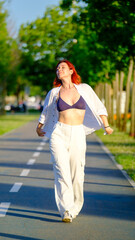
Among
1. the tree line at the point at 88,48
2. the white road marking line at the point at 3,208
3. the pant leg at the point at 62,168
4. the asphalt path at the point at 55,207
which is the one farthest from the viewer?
the tree line at the point at 88,48

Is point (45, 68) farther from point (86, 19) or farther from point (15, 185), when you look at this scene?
point (15, 185)

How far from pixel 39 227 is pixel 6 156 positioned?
28.3 ft

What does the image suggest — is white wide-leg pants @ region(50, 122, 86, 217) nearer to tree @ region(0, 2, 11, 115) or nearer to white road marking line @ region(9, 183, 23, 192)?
white road marking line @ region(9, 183, 23, 192)

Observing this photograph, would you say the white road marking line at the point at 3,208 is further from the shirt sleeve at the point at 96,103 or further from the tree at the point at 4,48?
the tree at the point at 4,48

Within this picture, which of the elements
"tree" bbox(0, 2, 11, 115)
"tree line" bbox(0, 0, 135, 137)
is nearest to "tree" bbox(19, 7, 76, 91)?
"tree line" bbox(0, 0, 135, 137)

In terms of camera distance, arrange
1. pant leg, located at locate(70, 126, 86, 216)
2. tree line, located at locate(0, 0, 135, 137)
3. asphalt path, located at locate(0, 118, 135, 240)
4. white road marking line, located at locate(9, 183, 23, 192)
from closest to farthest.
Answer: asphalt path, located at locate(0, 118, 135, 240) → pant leg, located at locate(70, 126, 86, 216) → white road marking line, located at locate(9, 183, 23, 192) → tree line, located at locate(0, 0, 135, 137)

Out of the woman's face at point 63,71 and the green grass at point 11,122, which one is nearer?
the woman's face at point 63,71

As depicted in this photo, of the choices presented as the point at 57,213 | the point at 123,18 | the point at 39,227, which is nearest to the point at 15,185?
the point at 57,213

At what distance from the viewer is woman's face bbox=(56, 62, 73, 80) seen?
20.7 ft

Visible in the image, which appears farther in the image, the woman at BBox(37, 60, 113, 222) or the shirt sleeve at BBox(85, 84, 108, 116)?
the shirt sleeve at BBox(85, 84, 108, 116)

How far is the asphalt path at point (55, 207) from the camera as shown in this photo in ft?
18.6

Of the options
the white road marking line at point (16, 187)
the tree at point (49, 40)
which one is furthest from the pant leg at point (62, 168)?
the tree at point (49, 40)

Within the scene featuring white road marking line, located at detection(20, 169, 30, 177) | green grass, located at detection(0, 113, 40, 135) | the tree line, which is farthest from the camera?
green grass, located at detection(0, 113, 40, 135)

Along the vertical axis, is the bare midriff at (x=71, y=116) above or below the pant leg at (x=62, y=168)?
above
